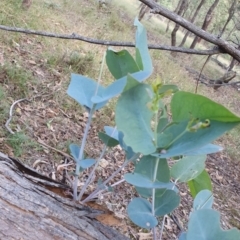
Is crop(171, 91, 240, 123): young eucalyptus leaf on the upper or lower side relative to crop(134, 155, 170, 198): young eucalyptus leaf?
upper

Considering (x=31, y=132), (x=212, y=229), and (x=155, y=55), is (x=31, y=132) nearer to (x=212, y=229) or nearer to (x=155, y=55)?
(x=212, y=229)

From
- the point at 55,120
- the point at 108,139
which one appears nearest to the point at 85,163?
the point at 108,139

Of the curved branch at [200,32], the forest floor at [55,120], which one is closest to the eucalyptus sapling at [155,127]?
the forest floor at [55,120]

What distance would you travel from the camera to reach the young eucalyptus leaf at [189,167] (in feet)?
1.64

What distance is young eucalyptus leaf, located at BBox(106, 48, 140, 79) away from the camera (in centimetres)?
44

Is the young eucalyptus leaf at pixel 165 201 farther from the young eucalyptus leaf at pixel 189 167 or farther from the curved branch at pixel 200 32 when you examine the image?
the curved branch at pixel 200 32

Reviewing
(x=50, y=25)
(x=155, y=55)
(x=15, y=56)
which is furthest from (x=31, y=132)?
(x=155, y=55)

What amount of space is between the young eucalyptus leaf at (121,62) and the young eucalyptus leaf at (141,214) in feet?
0.55

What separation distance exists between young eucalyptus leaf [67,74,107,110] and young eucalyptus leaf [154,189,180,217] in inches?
5.6

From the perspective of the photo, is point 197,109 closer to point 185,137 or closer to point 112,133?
point 185,137

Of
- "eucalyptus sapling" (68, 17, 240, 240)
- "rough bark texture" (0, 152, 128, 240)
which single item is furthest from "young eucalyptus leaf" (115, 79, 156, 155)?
"rough bark texture" (0, 152, 128, 240)

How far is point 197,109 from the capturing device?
365 mm

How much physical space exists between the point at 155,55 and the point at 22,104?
155 inches

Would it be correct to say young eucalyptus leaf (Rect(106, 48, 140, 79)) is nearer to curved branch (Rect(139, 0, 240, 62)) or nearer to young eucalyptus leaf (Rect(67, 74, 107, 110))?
young eucalyptus leaf (Rect(67, 74, 107, 110))
